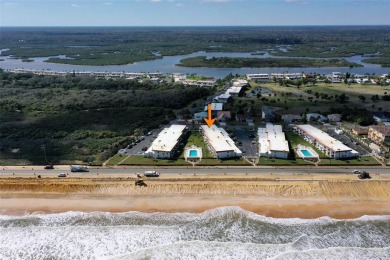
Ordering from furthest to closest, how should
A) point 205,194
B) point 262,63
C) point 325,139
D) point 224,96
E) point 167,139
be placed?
1. point 262,63
2. point 224,96
3. point 167,139
4. point 325,139
5. point 205,194

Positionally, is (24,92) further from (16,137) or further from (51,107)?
(16,137)

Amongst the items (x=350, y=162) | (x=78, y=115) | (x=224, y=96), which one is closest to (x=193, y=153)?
(x=350, y=162)

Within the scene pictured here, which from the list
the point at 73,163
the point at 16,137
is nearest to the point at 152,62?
the point at 16,137

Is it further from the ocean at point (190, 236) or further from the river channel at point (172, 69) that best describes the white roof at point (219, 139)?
the river channel at point (172, 69)

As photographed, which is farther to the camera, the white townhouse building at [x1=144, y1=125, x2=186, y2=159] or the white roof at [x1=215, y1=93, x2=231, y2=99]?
the white roof at [x1=215, y1=93, x2=231, y2=99]

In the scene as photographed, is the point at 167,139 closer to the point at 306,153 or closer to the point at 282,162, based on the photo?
the point at 282,162

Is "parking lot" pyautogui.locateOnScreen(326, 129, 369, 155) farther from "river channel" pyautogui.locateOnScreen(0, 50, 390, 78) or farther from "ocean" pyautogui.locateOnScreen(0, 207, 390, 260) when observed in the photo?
"river channel" pyautogui.locateOnScreen(0, 50, 390, 78)

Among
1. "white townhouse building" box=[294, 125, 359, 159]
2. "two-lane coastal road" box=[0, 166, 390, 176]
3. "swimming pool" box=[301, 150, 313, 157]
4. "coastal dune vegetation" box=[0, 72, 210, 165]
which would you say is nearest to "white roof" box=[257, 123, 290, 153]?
"swimming pool" box=[301, 150, 313, 157]
